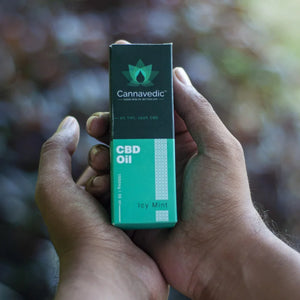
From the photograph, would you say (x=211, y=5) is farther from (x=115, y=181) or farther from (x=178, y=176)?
(x=115, y=181)

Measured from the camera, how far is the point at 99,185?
129 centimetres

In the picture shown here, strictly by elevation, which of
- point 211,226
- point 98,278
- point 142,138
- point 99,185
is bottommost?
point 98,278

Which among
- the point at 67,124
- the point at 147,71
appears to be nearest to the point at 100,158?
the point at 67,124

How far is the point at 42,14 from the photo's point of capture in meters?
1.83

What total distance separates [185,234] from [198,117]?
35cm

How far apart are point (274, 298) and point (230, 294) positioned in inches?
5.3

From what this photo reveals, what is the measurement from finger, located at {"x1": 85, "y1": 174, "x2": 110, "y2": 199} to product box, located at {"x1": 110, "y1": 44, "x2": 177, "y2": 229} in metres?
0.10

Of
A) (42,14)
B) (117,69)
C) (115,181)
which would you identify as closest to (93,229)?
(115,181)

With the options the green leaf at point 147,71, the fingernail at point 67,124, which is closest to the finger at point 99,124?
the fingernail at point 67,124

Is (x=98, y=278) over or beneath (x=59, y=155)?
beneath

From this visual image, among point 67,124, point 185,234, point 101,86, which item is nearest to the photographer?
point 185,234

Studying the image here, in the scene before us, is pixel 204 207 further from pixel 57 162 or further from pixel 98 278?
pixel 57 162

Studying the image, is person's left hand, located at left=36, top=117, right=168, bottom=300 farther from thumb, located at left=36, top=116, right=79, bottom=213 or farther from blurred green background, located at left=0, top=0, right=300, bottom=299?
blurred green background, located at left=0, top=0, right=300, bottom=299

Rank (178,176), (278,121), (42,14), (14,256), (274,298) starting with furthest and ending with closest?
(278,121)
(42,14)
(14,256)
(178,176)
(274,298)
